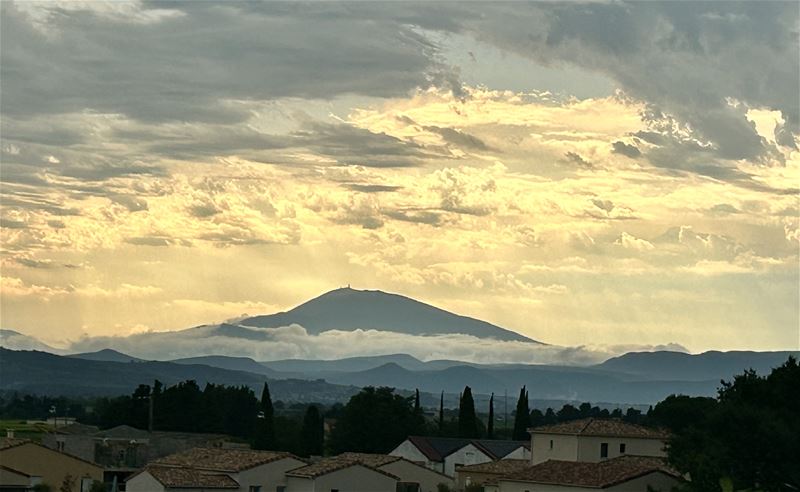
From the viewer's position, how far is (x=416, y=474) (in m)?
82.9

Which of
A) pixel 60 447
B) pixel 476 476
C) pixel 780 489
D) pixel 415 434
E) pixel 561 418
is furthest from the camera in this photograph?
pixel 561 418

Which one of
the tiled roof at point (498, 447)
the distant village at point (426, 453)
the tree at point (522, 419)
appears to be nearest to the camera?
the distant village at point (426, 453)

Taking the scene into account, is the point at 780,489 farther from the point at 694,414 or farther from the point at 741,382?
the point at 694,414

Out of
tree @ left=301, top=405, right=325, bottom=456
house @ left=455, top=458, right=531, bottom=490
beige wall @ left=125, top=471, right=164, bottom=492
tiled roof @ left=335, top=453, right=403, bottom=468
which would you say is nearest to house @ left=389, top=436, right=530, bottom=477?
tree @ left=301, top=405, right=325, bottom=456

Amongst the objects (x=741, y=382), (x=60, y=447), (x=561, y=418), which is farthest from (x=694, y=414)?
(x=561, y=418)

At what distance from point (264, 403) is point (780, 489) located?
62781mm

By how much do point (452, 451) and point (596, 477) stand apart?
118 ft

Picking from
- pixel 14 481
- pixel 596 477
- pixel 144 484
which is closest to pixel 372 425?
pixel 14 481

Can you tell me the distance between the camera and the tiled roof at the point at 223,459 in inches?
2899

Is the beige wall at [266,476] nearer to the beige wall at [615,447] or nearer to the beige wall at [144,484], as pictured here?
the beige wall at [144,484]

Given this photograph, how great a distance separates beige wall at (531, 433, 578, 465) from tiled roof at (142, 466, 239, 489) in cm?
1511

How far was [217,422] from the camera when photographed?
121875 mm

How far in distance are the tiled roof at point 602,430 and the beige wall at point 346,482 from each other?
27.0 feet

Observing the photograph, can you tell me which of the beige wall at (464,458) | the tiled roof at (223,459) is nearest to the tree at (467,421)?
the beige wall at (464,458)
